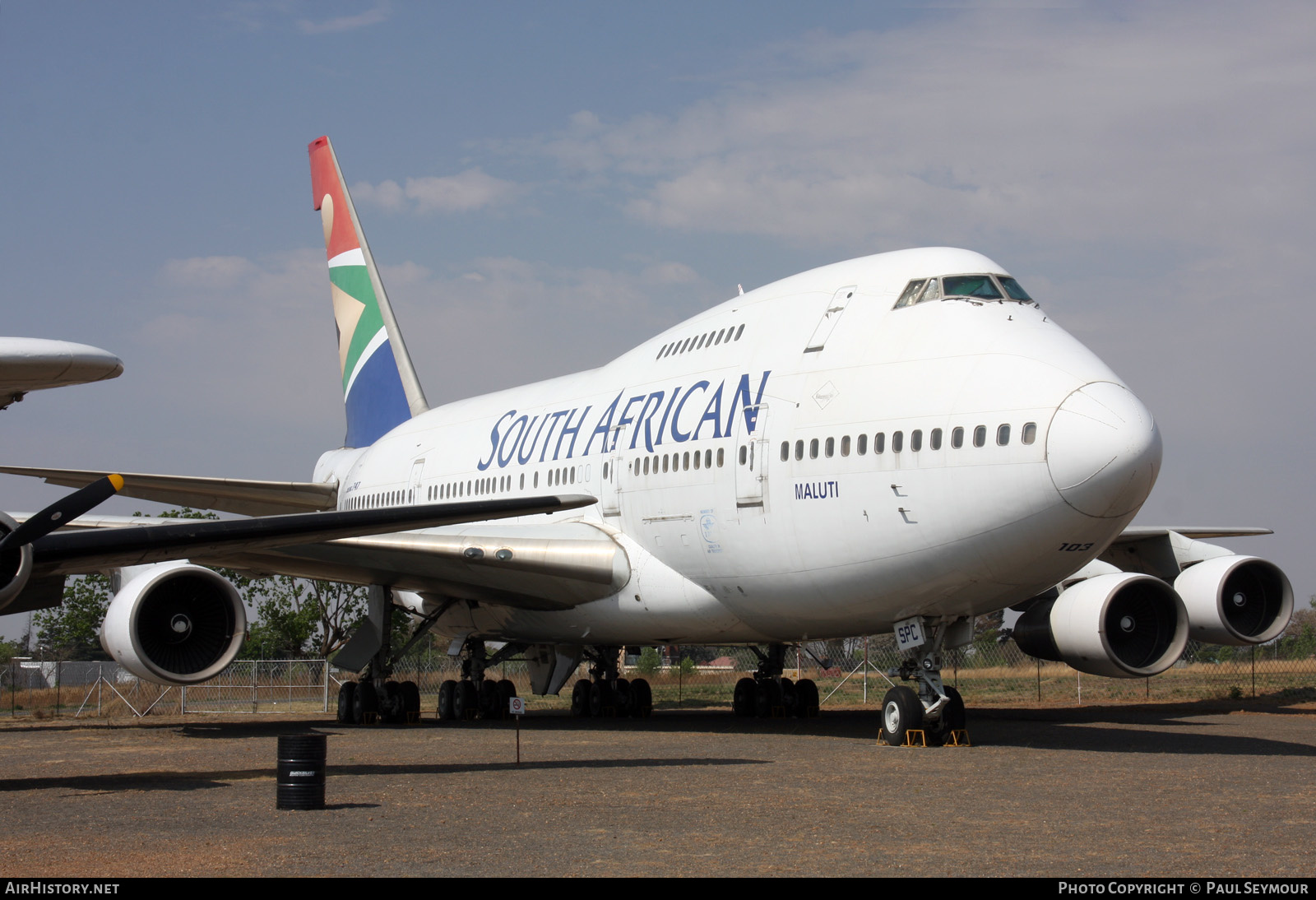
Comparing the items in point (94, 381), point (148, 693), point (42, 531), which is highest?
point (94, 381)

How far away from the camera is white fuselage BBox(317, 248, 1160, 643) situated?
11.7 metres

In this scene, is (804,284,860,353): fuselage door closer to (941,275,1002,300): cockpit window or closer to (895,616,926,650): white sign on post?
(941,275,1002,300): cockpit window

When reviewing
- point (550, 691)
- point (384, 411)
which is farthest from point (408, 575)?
point (384, 411)

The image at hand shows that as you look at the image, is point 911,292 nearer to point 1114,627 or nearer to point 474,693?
point 1114,627

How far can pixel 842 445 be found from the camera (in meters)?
13.1

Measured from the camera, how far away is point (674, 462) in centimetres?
1557

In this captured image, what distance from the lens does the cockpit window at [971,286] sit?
43.6ft

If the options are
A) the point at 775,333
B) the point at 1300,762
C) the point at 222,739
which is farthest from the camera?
the point at 222,739

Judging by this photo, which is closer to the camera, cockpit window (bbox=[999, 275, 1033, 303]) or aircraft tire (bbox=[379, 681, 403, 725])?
cockpit window (bbox=[999, 275, 1033, 303])

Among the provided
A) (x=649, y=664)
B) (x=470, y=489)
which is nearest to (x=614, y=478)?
(x=470, y=489)

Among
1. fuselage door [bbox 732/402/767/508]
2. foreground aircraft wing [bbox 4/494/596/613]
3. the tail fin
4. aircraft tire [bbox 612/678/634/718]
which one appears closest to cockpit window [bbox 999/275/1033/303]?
fuselage door [bbox 732/402/767/508]

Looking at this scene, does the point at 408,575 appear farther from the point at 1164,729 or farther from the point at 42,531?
the point at 1164,729

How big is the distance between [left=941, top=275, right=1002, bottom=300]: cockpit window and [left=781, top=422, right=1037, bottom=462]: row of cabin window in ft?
5.64

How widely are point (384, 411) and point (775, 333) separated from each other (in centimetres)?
1427
